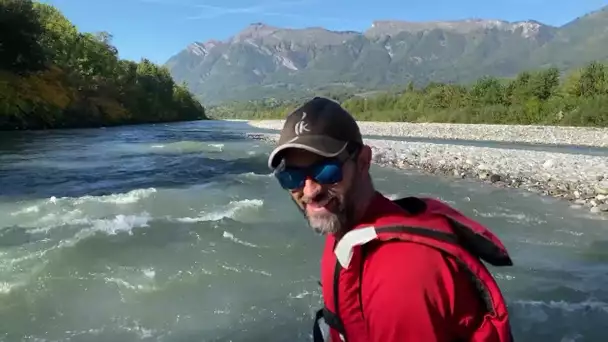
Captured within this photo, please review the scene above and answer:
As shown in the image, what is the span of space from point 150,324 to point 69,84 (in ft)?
219

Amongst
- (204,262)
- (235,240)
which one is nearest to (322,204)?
(204,262)

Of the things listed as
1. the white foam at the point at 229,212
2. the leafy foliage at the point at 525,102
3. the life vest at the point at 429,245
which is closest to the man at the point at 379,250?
the life vest at the point at 429,245

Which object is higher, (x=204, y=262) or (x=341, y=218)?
(x=341, y=218)

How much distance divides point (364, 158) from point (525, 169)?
2129cm

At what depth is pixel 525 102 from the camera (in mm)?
73062

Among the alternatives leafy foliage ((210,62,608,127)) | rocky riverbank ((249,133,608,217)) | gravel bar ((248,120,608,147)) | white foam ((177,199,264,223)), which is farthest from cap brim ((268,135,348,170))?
leafy foliage ((210,62,608,127))

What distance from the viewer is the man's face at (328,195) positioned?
1.97 metres

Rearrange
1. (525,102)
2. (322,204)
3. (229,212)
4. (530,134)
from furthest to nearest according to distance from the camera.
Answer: (525,102) → (530,134) → (229,212) → (322,204)

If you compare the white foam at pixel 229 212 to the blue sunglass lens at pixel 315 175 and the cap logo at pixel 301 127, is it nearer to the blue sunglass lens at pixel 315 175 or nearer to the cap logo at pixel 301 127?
the blue sunglass lens at pixel 315 175

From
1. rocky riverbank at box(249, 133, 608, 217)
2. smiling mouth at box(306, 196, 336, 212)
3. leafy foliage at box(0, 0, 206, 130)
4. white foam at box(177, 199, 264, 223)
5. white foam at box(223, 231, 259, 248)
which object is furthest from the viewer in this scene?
leafy foliage at box(0, 0, 206, 130)

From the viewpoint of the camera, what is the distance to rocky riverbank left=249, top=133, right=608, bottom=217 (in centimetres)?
1605

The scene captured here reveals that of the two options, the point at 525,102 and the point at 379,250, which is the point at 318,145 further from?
the point at 525,102

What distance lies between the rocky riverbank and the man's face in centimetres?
1399

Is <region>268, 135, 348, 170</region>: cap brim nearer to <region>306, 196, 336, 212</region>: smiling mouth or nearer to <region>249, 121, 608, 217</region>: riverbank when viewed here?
<region>306, 196, 336, 212</region>: smiling mouth
